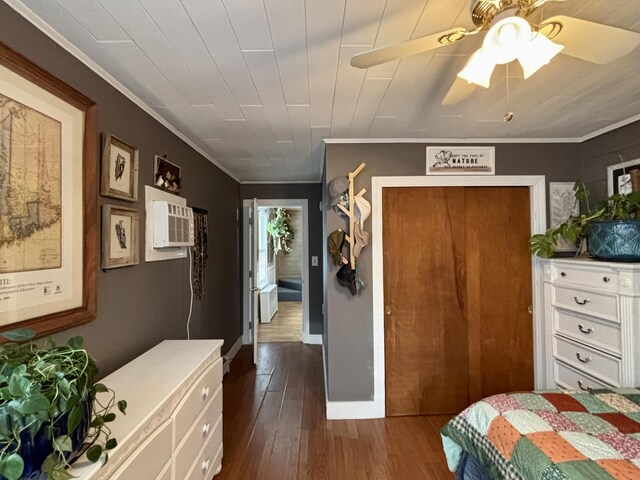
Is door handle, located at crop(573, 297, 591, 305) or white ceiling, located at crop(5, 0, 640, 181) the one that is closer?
white ceiling, located at crop(5, 0, 640, 181)

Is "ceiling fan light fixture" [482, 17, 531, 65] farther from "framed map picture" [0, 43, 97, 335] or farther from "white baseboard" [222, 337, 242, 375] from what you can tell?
"white baseboard" [222, 337, 242, 375]

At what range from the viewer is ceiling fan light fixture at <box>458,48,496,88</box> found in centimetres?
108

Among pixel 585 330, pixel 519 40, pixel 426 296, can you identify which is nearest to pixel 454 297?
pixel 426 296

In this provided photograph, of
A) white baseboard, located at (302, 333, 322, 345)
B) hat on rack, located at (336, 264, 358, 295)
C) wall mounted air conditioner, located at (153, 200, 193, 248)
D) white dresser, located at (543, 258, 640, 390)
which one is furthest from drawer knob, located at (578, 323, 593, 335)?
white baseboard, located at (302, 333, 322, 345)

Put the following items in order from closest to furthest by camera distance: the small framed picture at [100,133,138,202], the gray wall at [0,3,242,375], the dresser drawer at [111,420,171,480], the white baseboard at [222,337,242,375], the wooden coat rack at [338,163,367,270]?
the dresser drawer at [111,420,171,480] → the gray wall at [0,3,242,375] → the small framed picture at [100,133,138,202] → the wooden coat rack at [338,163,367,270] → the white baseboard at [222,337,242,375]

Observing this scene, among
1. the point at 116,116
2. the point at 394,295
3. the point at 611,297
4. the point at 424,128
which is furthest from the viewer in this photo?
the point at 394,295

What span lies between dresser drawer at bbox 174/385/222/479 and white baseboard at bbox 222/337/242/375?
157cm

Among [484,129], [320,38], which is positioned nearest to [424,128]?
[484,129]

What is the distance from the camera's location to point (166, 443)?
4.33 ft

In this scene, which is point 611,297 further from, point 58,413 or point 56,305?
point 56,305

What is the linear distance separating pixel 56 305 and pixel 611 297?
2.93 meters

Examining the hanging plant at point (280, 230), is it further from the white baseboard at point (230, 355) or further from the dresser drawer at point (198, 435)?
the dresser drawer at point (198, 435)

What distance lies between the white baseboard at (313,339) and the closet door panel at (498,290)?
2.34 m

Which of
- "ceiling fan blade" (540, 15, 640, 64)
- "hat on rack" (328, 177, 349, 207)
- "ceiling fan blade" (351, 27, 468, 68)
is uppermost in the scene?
"ceiling fan blade" (540, 15, 640, 64)
